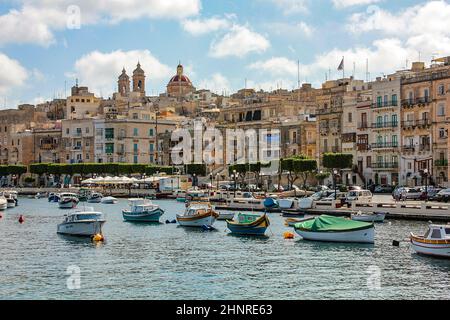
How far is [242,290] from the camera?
32.0 metres

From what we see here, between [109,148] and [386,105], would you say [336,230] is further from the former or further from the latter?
[109,148]

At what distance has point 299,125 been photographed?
10431 cm

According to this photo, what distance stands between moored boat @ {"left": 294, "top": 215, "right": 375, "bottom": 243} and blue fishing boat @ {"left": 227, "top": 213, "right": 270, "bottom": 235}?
325 centimetres

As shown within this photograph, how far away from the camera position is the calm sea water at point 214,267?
31.6 m

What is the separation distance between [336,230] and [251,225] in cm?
712

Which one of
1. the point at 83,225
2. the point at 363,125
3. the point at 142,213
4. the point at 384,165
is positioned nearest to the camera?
the point at 83,225

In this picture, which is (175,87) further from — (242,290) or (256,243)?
(242,290)

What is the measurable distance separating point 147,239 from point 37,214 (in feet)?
95.5

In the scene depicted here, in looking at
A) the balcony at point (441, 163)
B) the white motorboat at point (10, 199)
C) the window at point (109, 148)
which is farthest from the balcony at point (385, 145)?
the window at point (109, 148)

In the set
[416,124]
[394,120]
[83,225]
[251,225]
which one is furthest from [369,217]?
[394,120]

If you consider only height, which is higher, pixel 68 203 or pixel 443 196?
pixel 443 196

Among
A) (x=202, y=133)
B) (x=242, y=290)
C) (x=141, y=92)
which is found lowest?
(x=242, y=290)
